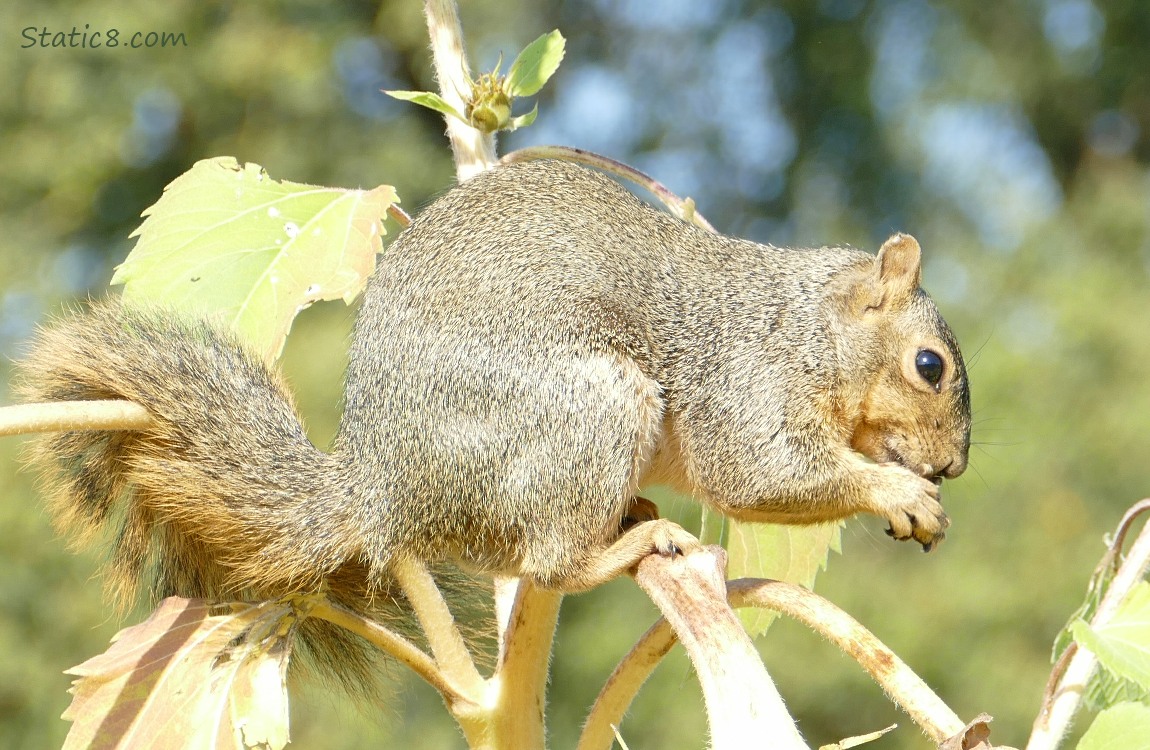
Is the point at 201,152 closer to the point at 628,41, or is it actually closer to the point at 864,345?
the point at 628,41

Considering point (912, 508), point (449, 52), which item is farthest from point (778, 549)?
point (449, 52)

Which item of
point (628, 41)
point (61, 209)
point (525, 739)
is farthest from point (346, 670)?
point (628, 41)

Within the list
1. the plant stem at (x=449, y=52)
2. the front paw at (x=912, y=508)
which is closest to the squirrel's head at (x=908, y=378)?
the front paw at (x=912, y=508)

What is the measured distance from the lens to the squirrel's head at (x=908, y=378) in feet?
6.05

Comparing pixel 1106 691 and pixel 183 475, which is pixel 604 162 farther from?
pixel 1106 691

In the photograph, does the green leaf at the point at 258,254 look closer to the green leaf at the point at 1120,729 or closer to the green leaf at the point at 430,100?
the green leaf at the point at 430,100

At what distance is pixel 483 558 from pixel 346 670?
230 millimetres

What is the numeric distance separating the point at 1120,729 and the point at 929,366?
104cm

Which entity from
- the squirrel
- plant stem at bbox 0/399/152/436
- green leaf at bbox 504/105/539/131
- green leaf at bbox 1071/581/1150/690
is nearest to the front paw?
the squirrel

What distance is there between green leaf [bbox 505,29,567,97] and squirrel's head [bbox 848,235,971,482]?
658mm

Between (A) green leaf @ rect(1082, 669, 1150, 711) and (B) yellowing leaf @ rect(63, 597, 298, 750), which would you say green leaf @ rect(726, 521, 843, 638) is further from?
(B) yellowing leaf @ rect(63, 597, 298, 750)

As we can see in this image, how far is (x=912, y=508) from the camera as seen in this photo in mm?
1706

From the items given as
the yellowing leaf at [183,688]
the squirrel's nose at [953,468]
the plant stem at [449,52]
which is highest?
the plant stem at [449,52]

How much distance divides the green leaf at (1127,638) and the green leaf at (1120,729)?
0.32 ft
